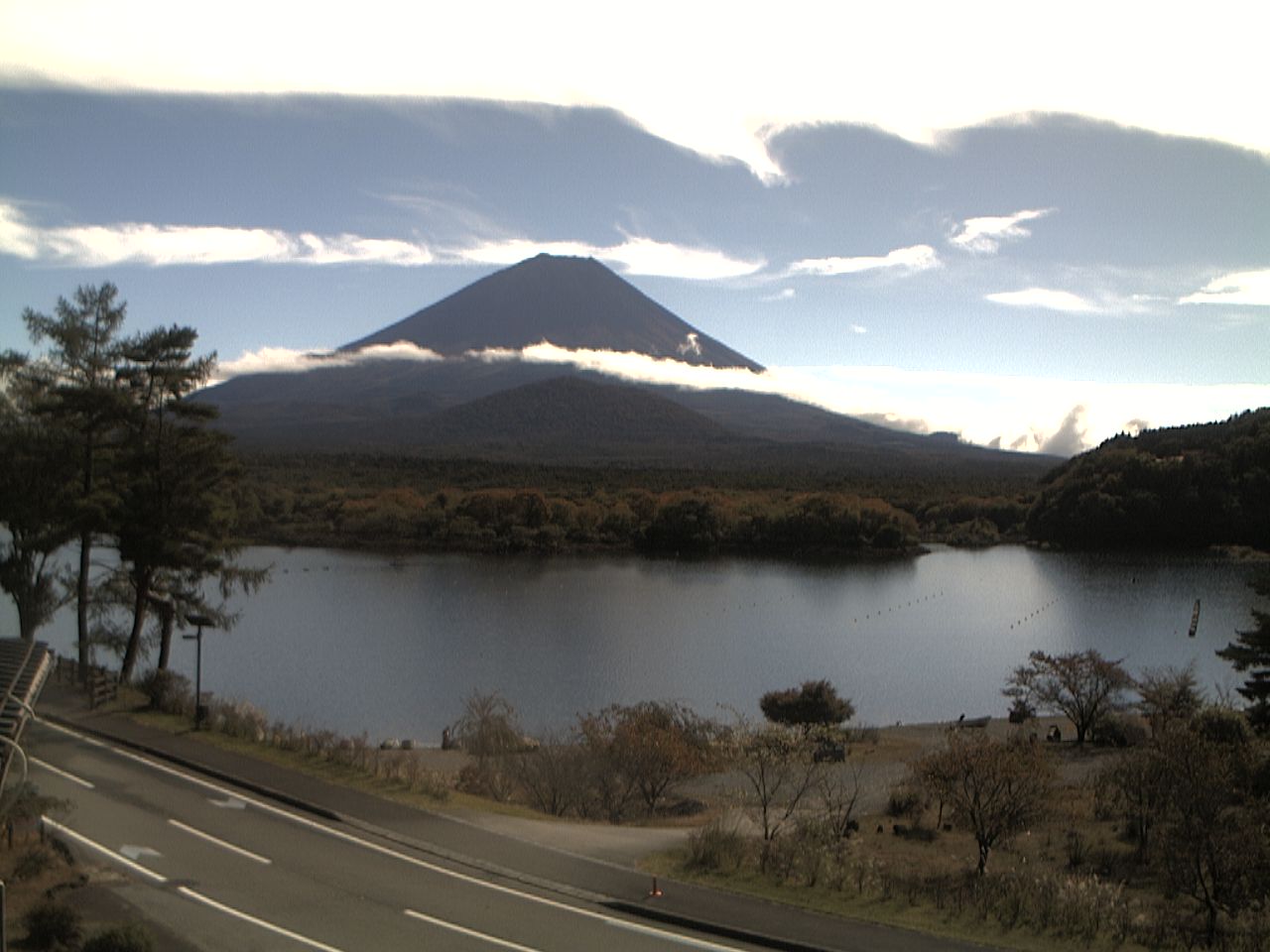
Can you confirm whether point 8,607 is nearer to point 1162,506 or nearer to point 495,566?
point 495,566

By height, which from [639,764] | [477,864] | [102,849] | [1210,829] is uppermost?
[1210,829]

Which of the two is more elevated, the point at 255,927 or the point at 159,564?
the point at 159,564

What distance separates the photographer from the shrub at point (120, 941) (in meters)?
6.53

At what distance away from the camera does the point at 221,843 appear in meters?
9.52

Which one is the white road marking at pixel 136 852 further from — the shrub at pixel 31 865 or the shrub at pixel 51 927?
the shrub at pixel 51 927

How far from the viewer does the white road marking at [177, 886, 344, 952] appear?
24.4ft

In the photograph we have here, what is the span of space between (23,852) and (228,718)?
5453mm

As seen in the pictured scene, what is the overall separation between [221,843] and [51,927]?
2.74m

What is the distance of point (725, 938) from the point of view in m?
7.80

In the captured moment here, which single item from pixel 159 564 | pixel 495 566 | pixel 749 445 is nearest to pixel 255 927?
pixel 159 564

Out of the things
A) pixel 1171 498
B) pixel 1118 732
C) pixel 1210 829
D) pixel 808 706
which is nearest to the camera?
pixel 1210 829

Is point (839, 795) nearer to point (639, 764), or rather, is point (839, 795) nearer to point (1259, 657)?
point (639, 764)

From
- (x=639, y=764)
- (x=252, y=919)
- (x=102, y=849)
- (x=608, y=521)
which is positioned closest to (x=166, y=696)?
(x=102, y=849)

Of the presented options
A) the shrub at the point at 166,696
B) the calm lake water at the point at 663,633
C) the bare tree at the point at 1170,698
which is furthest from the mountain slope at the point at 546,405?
the shrub at the point at 166,696
